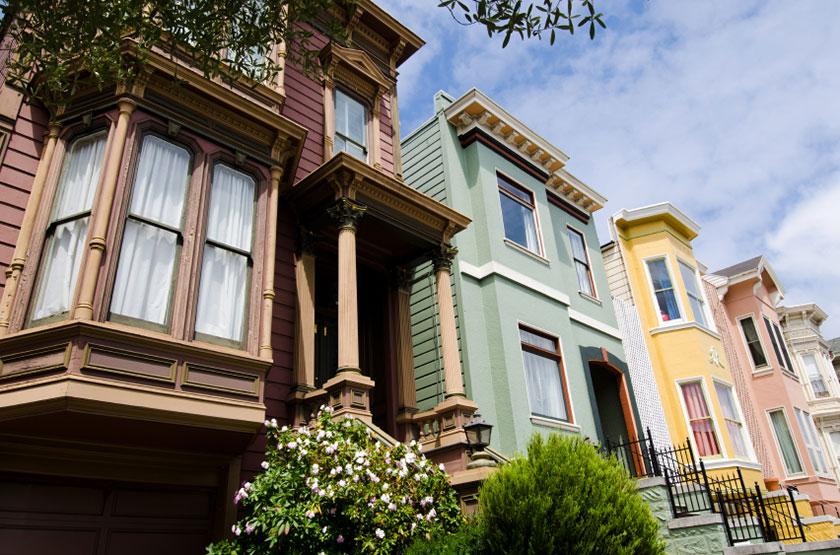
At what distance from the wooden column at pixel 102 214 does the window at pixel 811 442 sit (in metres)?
24.1

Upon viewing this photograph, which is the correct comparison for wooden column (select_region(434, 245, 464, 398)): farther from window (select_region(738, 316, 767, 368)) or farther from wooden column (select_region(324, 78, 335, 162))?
window (select_region(738, 316, 767, 368))

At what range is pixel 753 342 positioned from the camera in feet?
75.1

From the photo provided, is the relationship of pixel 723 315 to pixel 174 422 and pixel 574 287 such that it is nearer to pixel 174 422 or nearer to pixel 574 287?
pixel 574 287

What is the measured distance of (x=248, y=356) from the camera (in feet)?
23.4

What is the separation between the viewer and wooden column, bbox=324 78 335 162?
36.3ft

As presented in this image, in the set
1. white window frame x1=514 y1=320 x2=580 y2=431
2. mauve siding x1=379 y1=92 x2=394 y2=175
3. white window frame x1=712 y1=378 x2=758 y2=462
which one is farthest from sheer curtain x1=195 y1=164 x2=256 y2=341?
white window frame x1=712 y1=378 x2=758 y2=462

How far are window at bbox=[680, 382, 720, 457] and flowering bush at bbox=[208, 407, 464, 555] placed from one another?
12.0 meters

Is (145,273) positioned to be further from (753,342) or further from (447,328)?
(753,342)

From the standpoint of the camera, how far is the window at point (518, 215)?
14.4 meters

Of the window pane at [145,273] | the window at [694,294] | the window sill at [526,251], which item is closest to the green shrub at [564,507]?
the window pane at [145,273]

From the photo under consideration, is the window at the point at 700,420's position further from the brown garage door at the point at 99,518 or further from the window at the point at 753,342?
the brown garage door at the point at 99,518

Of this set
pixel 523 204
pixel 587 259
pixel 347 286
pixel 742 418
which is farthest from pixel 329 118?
pixel 742 418

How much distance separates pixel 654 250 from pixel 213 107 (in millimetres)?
15622

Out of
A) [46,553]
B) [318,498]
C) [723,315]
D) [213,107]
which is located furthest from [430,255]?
[723,315]
